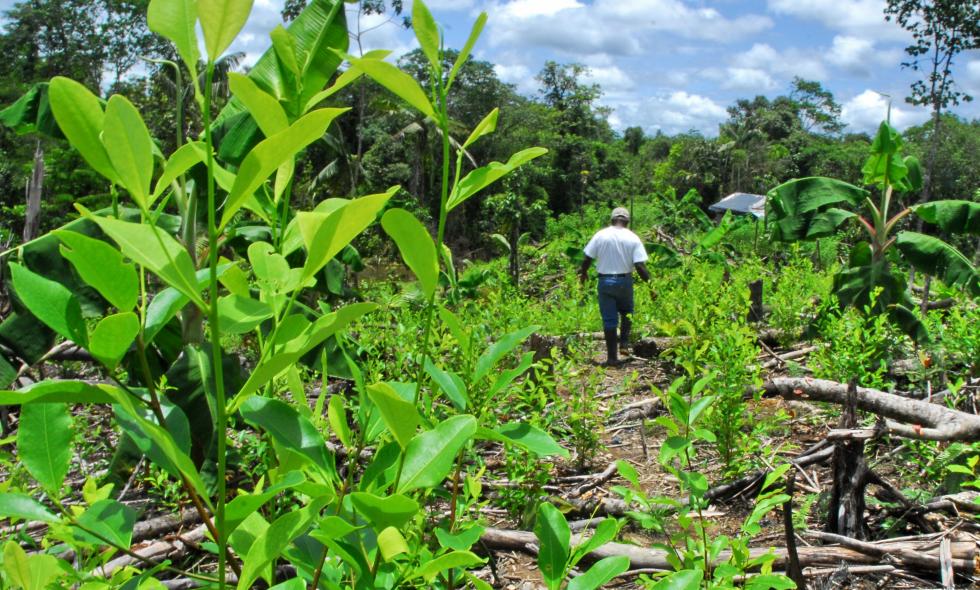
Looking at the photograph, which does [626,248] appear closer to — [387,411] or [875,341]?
[875,341]

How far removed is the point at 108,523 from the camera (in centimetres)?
69

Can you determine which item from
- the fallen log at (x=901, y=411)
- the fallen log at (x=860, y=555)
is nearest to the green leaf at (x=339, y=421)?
the fallen log at (x=860, y=555)

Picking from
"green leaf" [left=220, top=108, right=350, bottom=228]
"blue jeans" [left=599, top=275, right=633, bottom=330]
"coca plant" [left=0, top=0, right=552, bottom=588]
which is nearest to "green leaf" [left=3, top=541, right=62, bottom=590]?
"coca plant" [left=0, top=0, right=552, bottom=588]

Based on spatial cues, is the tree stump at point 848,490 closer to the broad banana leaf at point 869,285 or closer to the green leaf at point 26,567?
the green leaf at point 26,567

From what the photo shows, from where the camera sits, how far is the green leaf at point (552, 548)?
82 centimetres

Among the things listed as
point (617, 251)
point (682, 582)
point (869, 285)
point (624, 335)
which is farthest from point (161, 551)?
point (869, 285)

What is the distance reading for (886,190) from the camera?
609cm

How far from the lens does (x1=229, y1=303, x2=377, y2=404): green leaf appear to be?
1.95 feet

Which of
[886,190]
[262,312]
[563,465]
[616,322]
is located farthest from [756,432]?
[886,190]

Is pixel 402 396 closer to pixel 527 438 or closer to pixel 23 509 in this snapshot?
pixel 527 438

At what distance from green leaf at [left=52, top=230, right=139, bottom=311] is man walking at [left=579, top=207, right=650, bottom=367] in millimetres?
5559

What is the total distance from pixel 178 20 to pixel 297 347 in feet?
0.93

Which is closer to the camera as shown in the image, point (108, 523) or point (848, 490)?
point (108, 523)

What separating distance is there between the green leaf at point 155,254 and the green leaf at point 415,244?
0.17 m
